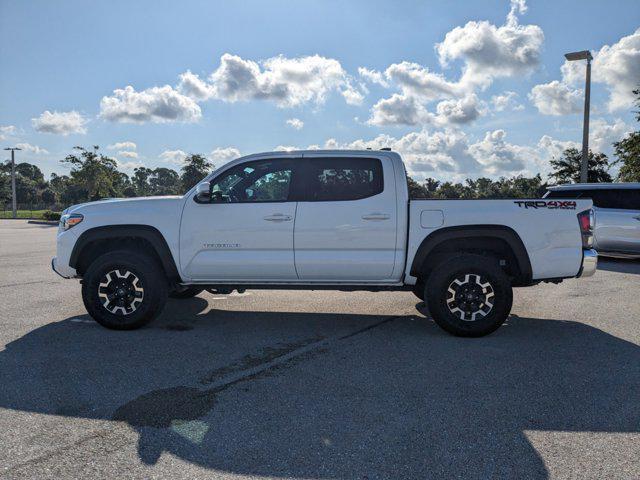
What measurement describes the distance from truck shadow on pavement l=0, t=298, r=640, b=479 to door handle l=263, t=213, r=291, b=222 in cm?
121

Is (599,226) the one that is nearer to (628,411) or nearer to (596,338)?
(596,338)

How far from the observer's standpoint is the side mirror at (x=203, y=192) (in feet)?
18.3

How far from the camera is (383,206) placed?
553 cm

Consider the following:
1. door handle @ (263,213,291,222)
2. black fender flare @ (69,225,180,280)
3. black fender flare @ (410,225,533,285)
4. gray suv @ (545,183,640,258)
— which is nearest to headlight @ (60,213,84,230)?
black fender flare @ (69,225,180,280)

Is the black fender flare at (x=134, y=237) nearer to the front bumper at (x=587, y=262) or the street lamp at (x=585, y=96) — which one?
the front bumper at (x=587, y=262)

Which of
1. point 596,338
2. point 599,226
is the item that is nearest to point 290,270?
point 596,338

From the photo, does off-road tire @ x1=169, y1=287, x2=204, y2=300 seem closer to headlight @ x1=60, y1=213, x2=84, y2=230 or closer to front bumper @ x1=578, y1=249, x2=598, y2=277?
headlight @ x1=60, y1=213, x2=84, y2=230

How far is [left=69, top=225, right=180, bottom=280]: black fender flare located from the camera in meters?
5.75

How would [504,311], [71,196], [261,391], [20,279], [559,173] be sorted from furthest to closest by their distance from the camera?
[71,196] < [559,173] < [20,279] < [504,311] < [261,391]

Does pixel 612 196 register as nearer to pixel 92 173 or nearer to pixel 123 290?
pixel 123 290

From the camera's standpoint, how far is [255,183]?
5.80 metres

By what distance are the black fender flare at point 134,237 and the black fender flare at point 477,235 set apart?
8.54 ft

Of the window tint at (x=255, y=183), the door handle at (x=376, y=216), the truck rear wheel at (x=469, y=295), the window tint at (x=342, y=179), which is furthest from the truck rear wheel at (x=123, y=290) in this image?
the truck rear wheel at (x=469, y=295)

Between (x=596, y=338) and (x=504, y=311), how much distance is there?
41.3 inches
